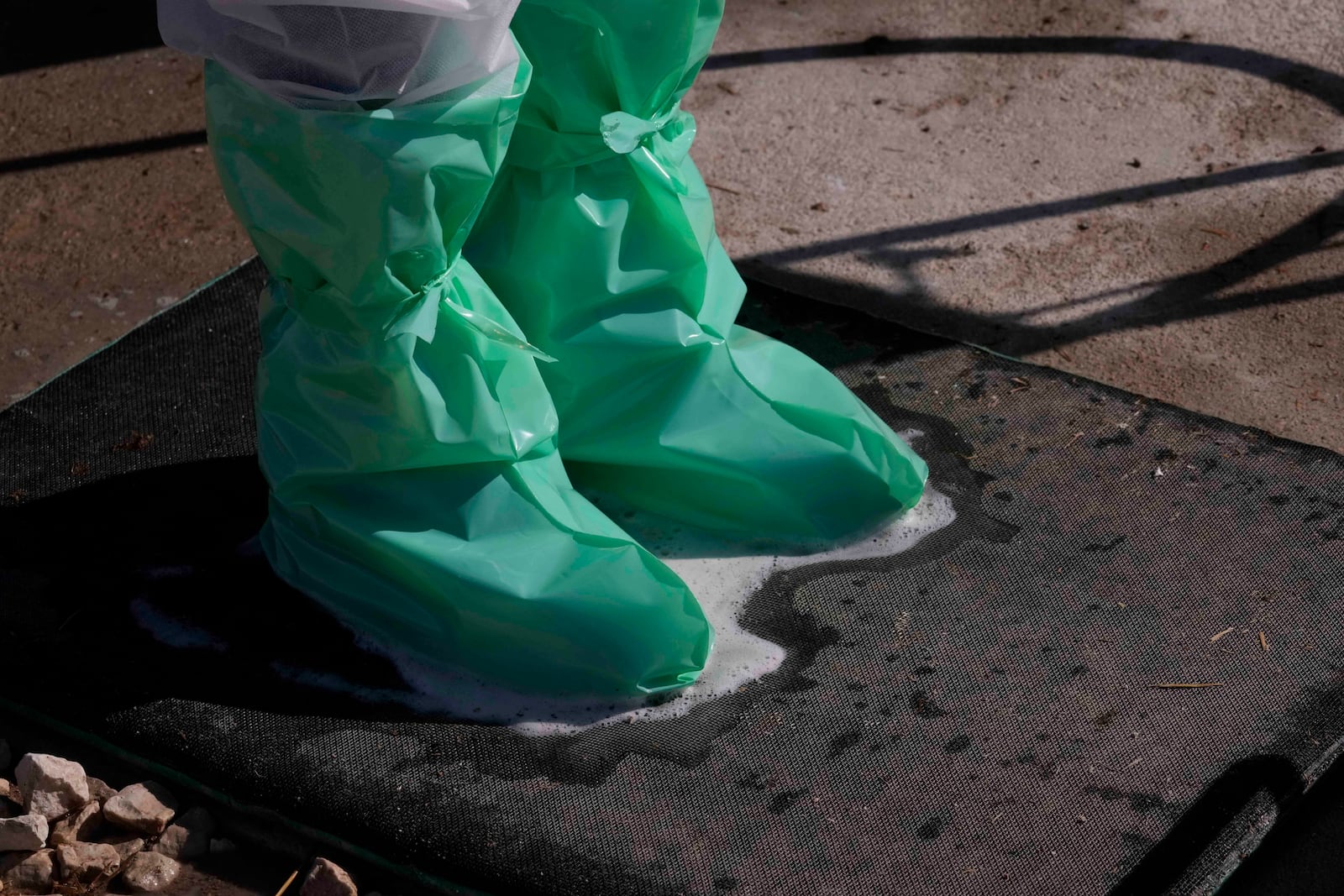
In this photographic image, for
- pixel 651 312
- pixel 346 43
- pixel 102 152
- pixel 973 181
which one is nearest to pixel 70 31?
pixel 102 152

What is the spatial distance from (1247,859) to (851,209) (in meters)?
1.62

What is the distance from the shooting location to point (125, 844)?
6.49 feet

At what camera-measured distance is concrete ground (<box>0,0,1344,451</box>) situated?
287 centimetres

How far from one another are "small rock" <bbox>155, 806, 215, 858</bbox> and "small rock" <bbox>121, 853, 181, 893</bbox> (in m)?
0.01

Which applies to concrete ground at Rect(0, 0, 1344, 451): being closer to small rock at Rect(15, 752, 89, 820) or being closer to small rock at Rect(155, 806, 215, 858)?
small rock at Rect(15, 752, 89, 820)

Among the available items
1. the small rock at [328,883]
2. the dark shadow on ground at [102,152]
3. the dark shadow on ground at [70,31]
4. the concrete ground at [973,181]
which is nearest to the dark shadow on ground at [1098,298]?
the concrete ground at [973,181]

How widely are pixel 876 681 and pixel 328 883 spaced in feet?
2.42

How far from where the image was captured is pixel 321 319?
193 centimetres

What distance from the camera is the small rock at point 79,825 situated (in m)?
1.98

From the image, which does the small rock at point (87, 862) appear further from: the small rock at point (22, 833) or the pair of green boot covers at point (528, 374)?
the pair of green boot covers at point (528, 374)

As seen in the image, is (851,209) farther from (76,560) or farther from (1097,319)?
(76,560)

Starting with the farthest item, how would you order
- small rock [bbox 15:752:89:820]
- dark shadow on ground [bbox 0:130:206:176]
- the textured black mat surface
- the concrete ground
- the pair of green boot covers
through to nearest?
dark shadow on ground [bbox 0:130:206:176] < the concrete ground < small rock [bbox 15:752:89:820] < the textured black mat surface < the pair of green boot covers

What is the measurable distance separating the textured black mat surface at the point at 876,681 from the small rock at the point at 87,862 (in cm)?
14

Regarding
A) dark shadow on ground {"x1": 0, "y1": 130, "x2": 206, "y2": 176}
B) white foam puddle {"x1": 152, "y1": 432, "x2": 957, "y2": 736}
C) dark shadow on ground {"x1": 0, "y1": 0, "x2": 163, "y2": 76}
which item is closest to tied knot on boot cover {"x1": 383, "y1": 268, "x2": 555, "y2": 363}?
white foam puddle {"x1": 152, "y1": 432, "x2": 957, "y2": 736}
